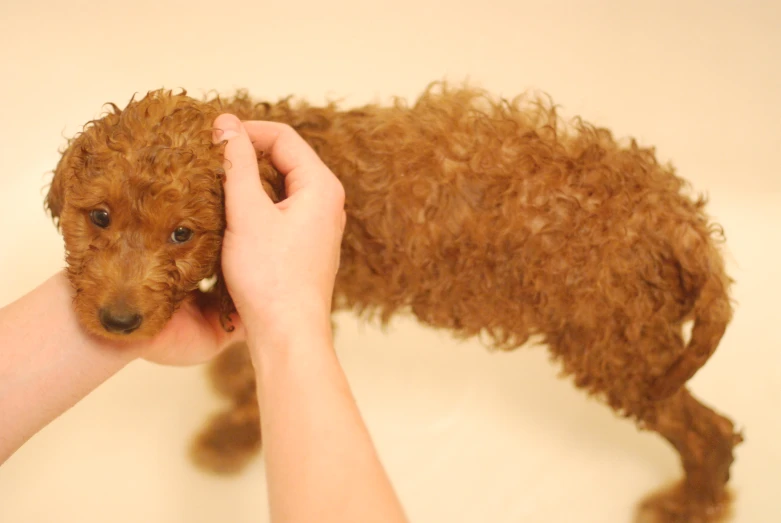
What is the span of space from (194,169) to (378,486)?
60cm

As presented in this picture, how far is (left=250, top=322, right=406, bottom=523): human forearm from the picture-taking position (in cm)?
86

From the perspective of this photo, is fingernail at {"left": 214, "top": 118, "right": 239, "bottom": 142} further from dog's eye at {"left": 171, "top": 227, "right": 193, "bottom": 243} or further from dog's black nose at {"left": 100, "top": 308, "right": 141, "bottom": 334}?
dog's black nose at {"left": 100, "top": 308, "right": 141, "bottom": 334}

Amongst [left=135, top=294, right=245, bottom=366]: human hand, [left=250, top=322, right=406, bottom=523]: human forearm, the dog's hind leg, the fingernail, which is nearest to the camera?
[left=250, top=322, right=406, bottom=523]: human forearm

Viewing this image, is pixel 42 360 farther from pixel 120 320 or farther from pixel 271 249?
pixel 271 249

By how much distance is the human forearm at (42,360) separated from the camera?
1.20m

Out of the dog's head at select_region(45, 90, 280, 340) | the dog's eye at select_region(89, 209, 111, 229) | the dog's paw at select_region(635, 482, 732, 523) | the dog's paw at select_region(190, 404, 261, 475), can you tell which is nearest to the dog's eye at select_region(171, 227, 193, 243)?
the dog's head at select_region(45, 90, 280, 340)

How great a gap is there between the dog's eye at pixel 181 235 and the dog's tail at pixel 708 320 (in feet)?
3.37

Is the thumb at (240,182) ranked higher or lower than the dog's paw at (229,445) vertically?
higher

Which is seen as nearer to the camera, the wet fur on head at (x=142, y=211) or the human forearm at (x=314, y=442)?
the human forearm at (x=314, y=442)

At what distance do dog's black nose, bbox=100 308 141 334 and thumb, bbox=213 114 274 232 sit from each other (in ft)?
0.71

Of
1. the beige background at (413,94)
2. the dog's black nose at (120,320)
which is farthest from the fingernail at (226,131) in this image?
the beige background at (413,94)

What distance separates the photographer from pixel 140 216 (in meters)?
1.07

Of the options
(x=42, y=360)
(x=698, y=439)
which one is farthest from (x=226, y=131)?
(x=698, y=439)

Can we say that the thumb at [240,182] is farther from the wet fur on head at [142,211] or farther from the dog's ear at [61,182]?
the dog's ear at [61,182]
